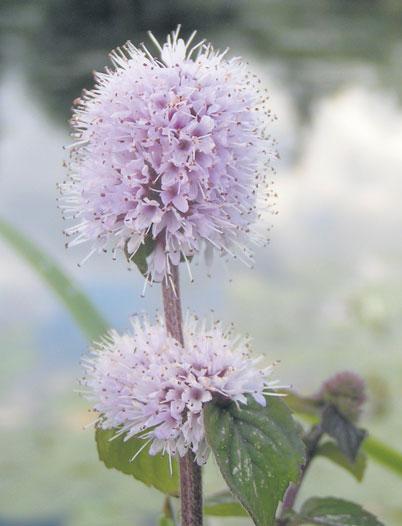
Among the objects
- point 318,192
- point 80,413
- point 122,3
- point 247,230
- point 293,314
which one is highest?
point 122,3

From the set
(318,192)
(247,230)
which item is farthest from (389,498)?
(318,192)

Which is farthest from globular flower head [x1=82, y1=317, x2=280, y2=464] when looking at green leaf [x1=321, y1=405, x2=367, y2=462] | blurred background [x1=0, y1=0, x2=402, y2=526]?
blurred background [x1=0, y1=0, x2=402, y2=526]

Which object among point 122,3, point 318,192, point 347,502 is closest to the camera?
point 347,502

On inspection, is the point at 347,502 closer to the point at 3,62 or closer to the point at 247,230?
the point at 247,230

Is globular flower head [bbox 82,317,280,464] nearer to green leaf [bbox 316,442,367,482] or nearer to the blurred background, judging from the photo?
green leaf [bbox 316,442,367,482]

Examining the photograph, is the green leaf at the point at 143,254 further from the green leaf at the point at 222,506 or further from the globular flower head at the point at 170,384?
the green leaf at the point at 222,506

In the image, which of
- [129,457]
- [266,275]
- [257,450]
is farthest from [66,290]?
[266,275]
